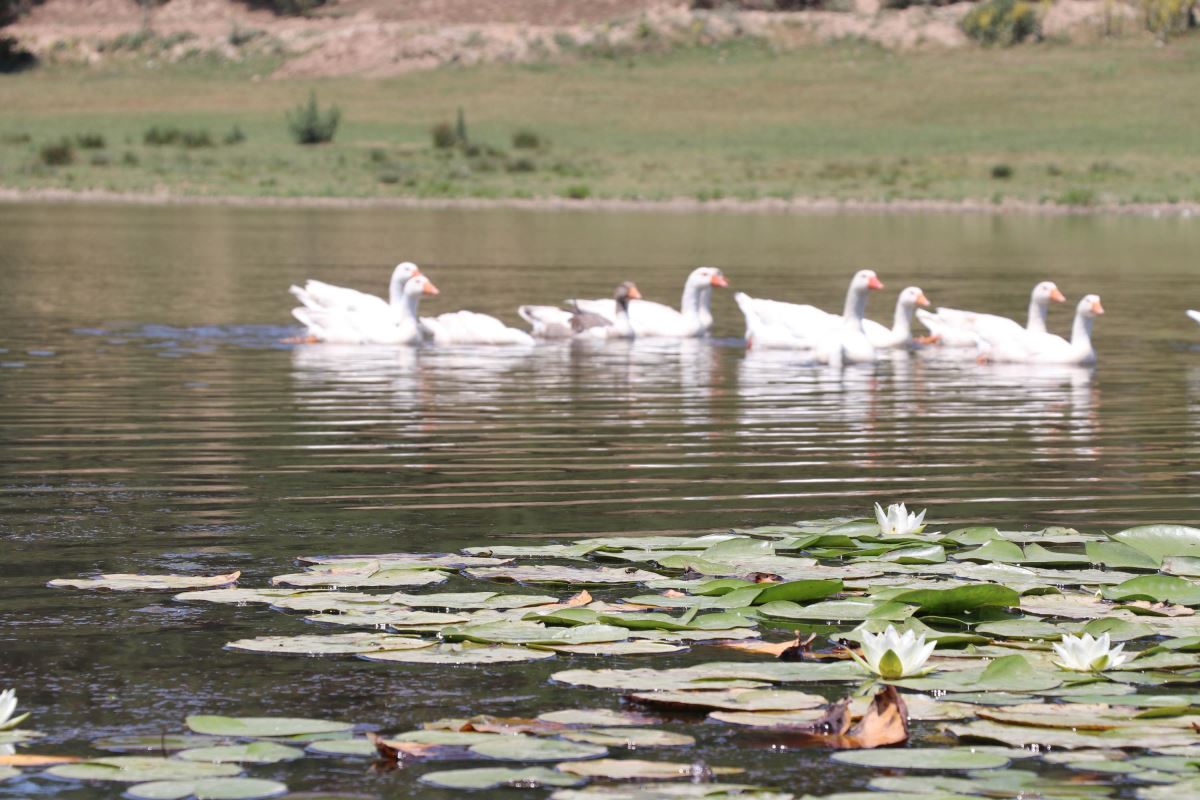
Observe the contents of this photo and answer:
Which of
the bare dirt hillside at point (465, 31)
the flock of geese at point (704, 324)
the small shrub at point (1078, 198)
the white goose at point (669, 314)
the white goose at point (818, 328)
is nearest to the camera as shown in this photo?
the white goose at point (818, 328)

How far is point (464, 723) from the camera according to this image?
6453mm

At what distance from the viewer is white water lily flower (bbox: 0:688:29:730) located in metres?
6.22

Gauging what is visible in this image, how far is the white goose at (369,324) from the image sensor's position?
70.9 feet

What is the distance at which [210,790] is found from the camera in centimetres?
574

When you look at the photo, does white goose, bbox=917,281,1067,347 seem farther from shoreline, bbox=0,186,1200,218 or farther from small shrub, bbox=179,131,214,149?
small shrub, bbox=179,131,214,149

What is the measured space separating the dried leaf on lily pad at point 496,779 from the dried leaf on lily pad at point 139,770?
58 centimetres

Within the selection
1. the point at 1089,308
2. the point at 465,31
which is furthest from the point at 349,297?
the point at 465,31

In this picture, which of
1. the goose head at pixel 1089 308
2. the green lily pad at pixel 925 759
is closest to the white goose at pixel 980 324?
the goose head at pixel 1089 308

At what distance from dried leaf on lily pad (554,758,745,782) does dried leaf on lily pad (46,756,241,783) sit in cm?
97

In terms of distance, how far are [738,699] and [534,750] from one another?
0.83 metres

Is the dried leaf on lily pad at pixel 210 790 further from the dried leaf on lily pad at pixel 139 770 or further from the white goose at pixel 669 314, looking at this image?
the white goose at pixel 669 314

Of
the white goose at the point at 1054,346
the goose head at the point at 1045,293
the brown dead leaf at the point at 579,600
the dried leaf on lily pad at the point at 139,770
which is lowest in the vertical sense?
the white goose at the point at 1054,346

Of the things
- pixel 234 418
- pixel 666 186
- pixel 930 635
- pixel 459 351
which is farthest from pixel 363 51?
pixel 930 635

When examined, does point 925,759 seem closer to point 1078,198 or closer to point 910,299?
point 910,299
